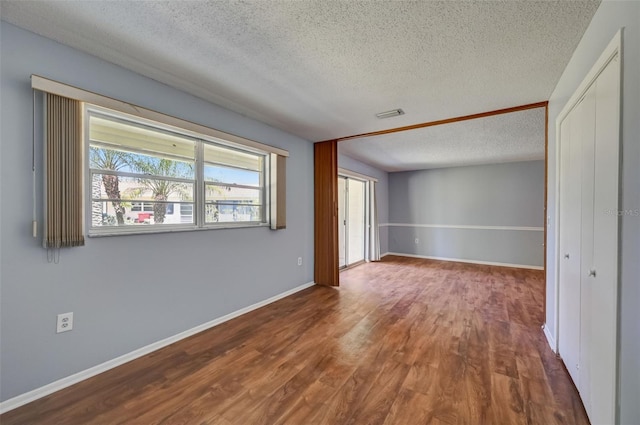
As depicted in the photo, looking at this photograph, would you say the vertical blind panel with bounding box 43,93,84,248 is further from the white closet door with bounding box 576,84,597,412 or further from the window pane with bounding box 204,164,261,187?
the white closet door with bounding box 576,84,597,412

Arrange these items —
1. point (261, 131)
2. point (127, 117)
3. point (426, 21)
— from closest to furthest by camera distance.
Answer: point (426, 21), point (127, 117), point (261, 131)

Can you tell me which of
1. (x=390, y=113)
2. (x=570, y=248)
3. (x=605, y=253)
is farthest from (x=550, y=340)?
(x=390, y=113)

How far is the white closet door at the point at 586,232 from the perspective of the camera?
1504mm

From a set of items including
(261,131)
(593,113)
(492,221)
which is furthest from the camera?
(492,221)

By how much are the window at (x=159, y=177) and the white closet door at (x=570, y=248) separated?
3023 millimetres

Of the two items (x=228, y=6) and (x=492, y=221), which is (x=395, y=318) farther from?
(x=492, y=221)

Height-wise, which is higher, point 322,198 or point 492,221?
point 322,198

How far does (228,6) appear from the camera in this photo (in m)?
1.50

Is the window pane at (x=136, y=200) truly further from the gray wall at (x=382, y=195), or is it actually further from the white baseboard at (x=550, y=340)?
the gray wall at (x=382, y=195)

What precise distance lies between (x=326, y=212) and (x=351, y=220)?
84.2 inches

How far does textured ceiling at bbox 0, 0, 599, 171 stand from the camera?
4.98 ft

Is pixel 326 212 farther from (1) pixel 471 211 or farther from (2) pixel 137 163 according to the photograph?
(1) pixel 471 211

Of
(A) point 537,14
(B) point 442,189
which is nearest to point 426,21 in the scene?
(A) point 537,14

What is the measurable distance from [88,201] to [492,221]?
23.2 feet
